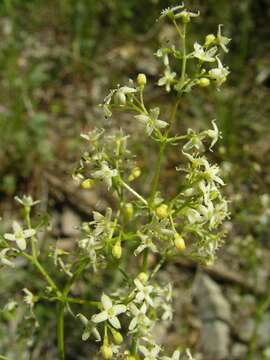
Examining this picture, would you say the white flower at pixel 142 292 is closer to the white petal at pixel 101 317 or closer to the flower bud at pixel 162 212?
the white petal at pixel 101 317

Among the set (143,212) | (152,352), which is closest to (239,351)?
(152,352)

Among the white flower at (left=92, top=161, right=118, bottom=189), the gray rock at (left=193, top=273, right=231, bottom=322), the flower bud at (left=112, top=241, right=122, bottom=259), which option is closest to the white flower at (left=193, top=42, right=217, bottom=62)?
the white flower at (left=92, top=161, right=118, bottom=189)

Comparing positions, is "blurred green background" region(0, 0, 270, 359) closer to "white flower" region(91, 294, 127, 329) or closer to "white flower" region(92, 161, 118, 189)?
"white flower" region(92, 161, 118, 189)

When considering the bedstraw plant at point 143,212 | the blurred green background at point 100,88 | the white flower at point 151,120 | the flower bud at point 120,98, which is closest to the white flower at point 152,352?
the bedstraw plant at point 143,212

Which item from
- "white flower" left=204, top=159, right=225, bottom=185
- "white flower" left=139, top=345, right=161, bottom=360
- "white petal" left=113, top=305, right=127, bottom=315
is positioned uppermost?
"white flower" left=204, top=159, right=225, bottom=185

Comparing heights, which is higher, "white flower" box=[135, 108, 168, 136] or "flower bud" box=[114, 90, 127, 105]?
"flower bud" box=[114, 90, 127, 105]

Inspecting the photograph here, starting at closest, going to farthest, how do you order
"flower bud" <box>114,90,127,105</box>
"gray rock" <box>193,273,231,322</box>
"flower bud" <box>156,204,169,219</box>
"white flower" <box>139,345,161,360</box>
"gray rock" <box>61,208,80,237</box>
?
"flower bud" <box>156,204,169,219</box> → "flower bud" <box>114,90,127,105</box> → "white flower" <box>139,345,161,360</box> → "gray rock" <box>193,273,231,322</box> → "gray rock" <box>61,208,80,237</box>

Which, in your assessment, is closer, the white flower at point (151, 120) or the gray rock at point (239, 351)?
the white flower at point (151, 120)
